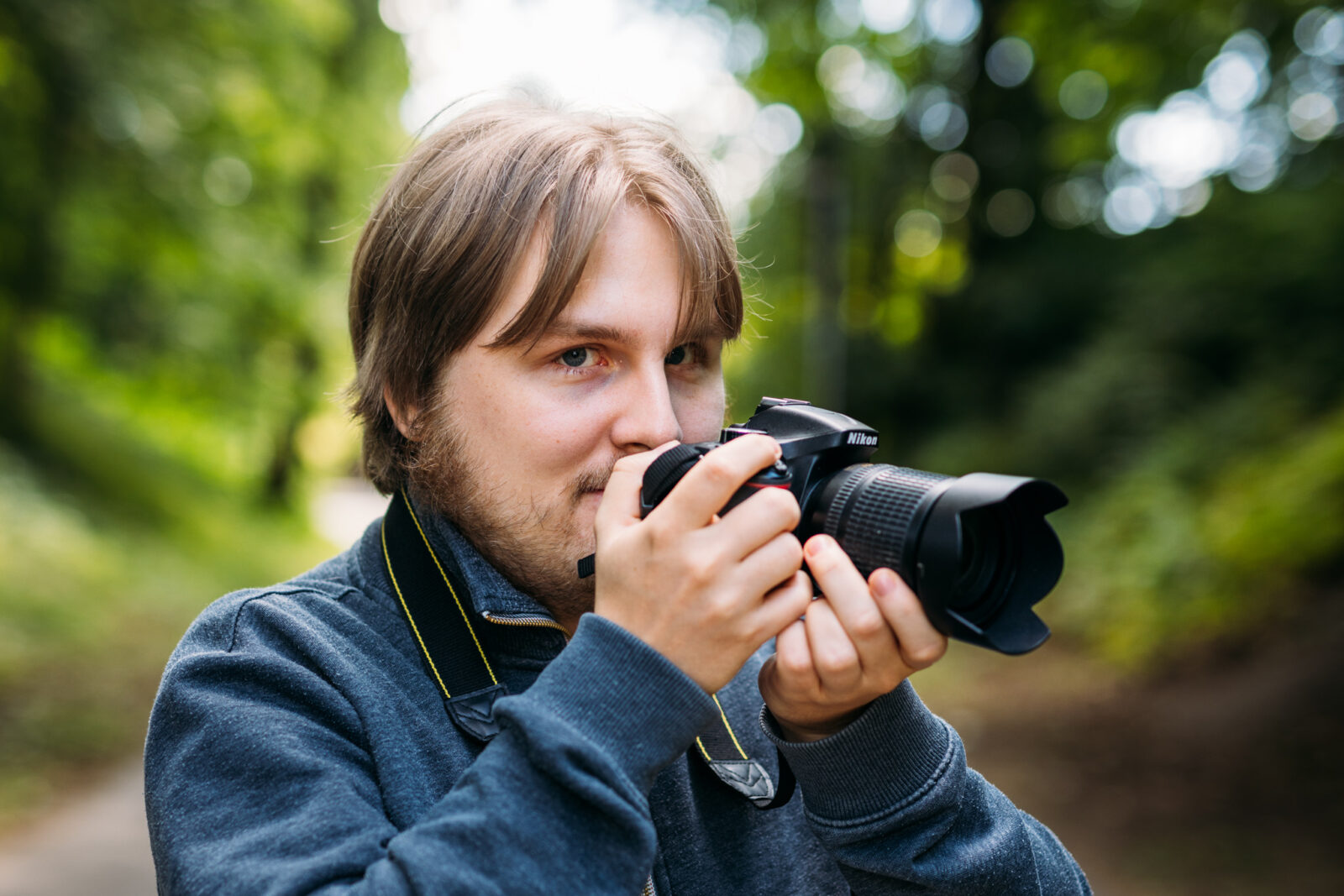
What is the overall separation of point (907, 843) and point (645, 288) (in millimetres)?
930

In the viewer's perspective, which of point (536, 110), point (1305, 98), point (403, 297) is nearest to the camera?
point (403, 297)

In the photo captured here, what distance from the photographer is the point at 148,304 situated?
30.6ft

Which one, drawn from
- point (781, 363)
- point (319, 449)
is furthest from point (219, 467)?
point (781, 363)

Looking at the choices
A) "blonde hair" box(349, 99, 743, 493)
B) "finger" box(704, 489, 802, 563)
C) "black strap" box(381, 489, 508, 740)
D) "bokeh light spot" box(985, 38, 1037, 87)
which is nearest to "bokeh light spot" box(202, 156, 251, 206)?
"blonde hair" box(349, 99, 743, 493)

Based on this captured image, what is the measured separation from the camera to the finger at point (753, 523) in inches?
44.8

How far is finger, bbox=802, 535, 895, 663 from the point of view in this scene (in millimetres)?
1169

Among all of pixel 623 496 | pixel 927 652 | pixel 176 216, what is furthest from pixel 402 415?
pixel 176 216

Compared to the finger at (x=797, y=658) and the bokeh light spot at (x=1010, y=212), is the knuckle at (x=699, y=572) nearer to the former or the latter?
the finger at (x=797, y=658)

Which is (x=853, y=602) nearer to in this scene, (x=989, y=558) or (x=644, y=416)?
(x=989, y=558)

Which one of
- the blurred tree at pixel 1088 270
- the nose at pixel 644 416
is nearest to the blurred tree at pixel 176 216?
the nose at pixel 644 416

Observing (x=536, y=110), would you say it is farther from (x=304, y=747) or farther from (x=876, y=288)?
(x=876, y=288)

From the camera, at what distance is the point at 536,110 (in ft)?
5.97

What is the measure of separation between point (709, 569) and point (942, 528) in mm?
285

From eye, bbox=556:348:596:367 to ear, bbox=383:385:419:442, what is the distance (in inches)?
13.6
